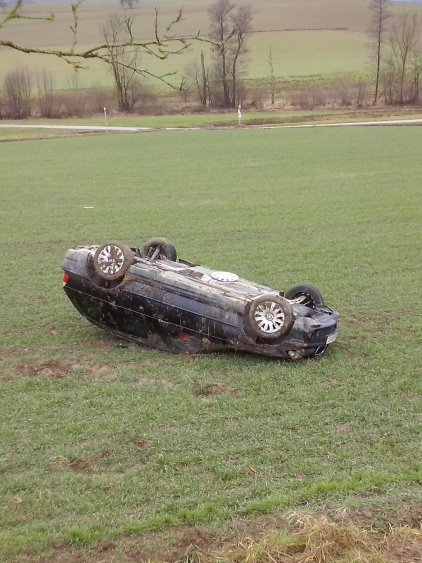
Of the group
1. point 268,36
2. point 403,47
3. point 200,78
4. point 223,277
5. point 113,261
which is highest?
point 268,36

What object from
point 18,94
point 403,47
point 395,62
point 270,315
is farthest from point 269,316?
point 403,47

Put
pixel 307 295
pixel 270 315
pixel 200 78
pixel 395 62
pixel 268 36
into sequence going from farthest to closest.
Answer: pixel 268 36
pixel 395 62
pixel 200 78
pixel 307 295
pixel 270 315

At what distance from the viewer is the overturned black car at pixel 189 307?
21.9ft

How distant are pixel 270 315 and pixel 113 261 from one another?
5.95 feet

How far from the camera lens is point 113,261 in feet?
24.0

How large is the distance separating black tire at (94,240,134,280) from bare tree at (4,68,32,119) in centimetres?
5389

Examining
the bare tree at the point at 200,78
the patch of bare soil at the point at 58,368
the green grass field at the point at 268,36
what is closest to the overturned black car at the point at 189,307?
the patch of bare soil at the point at 58,368

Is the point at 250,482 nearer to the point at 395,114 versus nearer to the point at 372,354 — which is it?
the point at 372,354

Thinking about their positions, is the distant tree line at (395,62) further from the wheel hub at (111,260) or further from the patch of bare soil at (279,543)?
the patch of bare soil at (279,543)

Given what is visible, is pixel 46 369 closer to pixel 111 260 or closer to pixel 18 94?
pixel 111 260

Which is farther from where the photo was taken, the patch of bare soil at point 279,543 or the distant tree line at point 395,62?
the distant tree line at point 395,62

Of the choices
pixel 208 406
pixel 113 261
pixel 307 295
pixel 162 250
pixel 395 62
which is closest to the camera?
pixel 208 406

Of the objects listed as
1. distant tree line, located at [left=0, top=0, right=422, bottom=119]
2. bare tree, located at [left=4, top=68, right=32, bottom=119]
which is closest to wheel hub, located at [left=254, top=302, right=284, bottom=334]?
distant tree line, located at [left=0, top=0, right=422, bottom=119]

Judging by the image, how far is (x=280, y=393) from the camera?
6.18 meters
